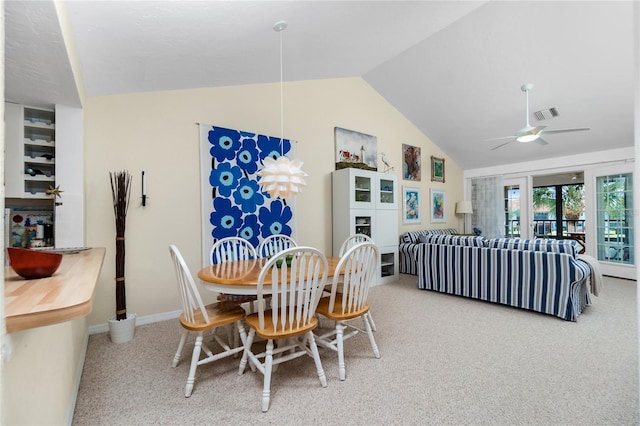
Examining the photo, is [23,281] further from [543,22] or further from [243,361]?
[543,22]

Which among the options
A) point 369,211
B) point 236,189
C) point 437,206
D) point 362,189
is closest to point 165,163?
point 236,189

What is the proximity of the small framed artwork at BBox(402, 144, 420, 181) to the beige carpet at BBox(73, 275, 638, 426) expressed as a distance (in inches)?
135

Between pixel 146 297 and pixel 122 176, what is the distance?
1.24m

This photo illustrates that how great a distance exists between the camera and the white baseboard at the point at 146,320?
2.70m

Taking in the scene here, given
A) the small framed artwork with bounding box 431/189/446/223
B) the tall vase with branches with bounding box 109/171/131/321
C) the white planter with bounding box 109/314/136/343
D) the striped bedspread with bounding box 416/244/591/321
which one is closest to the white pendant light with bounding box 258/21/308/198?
the tall vase with branches with bounding box 109/171/131/321

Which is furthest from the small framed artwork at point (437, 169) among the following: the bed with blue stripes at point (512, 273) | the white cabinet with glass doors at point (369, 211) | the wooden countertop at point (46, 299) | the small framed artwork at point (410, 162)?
the wooden countertop at point (46, 299)

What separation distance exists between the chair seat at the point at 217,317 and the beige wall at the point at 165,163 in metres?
1.29

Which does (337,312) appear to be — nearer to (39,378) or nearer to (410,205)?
(39,378)

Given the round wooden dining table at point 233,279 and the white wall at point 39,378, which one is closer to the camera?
the white wall at point 39,378

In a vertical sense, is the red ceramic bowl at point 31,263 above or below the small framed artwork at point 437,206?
below

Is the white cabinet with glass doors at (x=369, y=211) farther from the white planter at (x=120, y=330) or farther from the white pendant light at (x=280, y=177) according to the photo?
the white planter at (x=120, y=330)

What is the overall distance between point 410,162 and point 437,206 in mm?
1260

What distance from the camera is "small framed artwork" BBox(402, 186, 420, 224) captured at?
561 centimetres

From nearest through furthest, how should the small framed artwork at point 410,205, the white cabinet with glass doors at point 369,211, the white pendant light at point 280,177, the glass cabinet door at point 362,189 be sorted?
the white pendant light at point 280,177
the white cabinet with glass doors at point 369,211
the glass cabinet door at point 362,189
the small framed artwork at point 410,205
